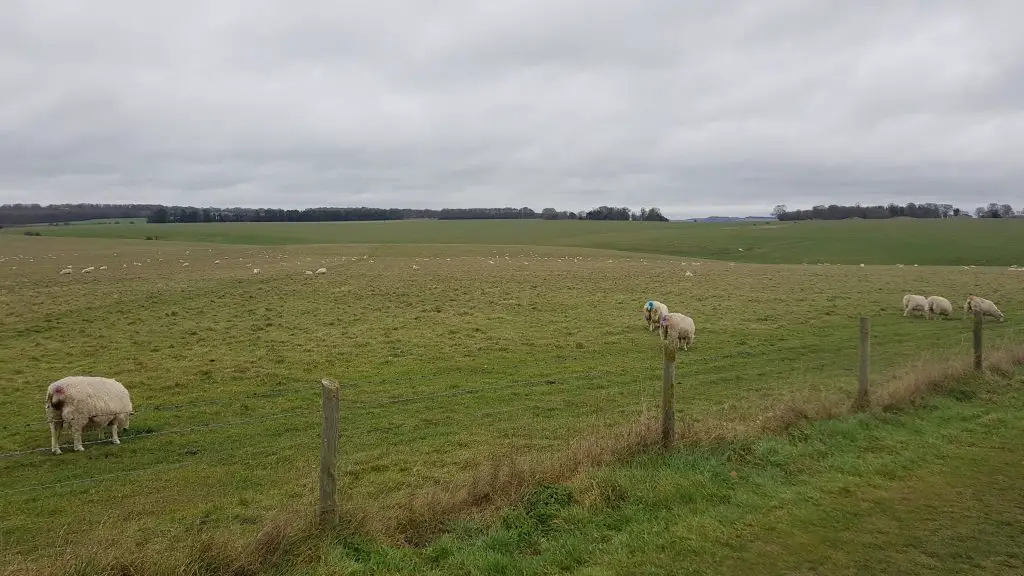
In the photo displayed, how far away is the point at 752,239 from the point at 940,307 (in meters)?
77.7

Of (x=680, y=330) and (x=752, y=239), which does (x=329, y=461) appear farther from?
(x=752, y=239)

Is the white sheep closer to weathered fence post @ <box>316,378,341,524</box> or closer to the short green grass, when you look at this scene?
weathered fence post @ <box>316,378,341,524</box>

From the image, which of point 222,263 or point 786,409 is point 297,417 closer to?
point 786,409

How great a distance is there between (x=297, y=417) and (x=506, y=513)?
7.74 metres

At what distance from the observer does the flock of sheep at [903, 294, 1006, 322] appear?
2441 centimetres

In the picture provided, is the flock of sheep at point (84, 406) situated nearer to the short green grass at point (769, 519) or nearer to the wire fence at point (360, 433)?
the wire fence at point (360, 433)

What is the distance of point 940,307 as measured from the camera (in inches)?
993

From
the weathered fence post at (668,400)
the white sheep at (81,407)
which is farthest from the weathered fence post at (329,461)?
the white sheep at (81,407)

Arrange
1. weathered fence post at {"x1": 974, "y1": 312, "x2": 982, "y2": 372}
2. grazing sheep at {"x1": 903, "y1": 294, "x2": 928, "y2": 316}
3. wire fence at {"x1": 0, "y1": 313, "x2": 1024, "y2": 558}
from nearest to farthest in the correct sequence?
wire fence at {"x1": 0, "y1": 313, "x2": 1024, "y2": 558}, weathered fence post at {"x1": 974, "y1": 312, "x2": 982, "y2": 372}, grazing sheep at {"x1": 903, "y1": 294, "x2": 928, "y2": 316}

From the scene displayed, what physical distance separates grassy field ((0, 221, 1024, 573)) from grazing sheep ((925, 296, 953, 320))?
2.65 feet

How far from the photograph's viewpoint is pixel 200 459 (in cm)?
1051

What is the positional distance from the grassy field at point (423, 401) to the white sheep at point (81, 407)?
0.45 meters

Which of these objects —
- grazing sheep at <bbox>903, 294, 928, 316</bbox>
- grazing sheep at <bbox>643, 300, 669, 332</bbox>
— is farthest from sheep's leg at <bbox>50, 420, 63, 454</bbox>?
grazing sheep at <bbox>903, 294, 928, 316</bbox>

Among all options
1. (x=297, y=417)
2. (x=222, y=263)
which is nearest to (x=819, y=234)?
(x=222, y=263)
